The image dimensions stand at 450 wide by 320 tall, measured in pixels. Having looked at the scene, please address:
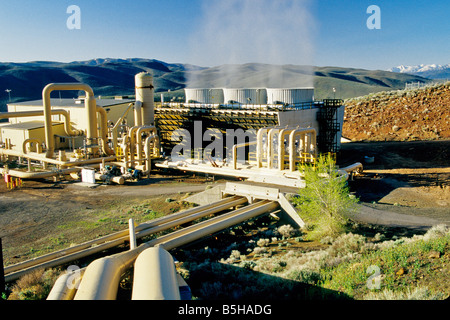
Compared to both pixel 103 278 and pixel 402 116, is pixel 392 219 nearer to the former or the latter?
pixel 103 278

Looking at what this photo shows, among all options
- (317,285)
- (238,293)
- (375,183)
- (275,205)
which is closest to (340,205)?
(275,205)

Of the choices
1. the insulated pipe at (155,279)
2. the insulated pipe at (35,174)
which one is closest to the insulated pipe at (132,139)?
the insulated pipe at (35,174)

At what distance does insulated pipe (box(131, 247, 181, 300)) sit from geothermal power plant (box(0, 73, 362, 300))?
3.97m

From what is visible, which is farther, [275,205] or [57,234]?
[275,205]

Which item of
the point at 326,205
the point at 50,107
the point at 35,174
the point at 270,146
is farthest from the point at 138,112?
the point at 326,205

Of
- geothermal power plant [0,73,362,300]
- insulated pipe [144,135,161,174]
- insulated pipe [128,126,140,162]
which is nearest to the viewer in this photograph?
geothermal power plant [0,73,362,300]

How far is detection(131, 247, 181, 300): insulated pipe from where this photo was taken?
6.78 m

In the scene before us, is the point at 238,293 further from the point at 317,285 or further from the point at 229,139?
the point at 229,139

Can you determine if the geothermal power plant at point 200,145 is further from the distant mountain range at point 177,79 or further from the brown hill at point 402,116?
the distant mountain range at point 177,79

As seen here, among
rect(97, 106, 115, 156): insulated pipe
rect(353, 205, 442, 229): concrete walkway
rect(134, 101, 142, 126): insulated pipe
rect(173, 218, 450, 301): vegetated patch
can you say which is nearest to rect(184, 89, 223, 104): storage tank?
rect(134, 101, 142, 126): insulated pipe

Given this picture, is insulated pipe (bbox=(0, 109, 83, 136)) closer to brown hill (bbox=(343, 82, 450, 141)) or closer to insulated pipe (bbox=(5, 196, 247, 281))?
insulated pipe (bbox=(5, 196, 247, 281))

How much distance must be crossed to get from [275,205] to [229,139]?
41.9 ft

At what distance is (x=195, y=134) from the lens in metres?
31.6

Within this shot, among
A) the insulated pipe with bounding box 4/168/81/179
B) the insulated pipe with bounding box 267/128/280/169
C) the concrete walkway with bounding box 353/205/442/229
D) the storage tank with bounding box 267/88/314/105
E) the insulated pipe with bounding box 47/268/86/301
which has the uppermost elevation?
the storage tank with bounding box 267/88/314/105
